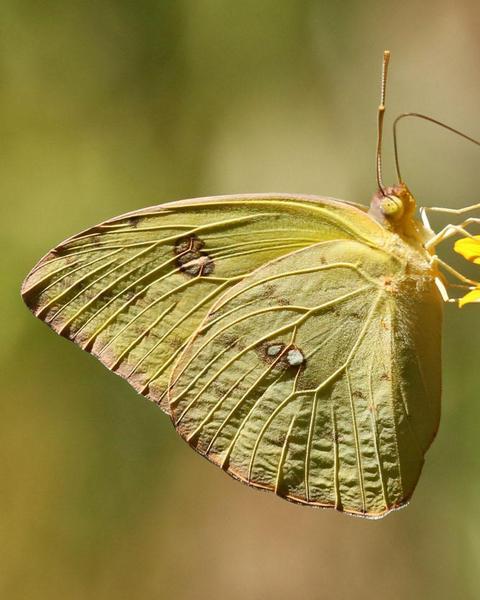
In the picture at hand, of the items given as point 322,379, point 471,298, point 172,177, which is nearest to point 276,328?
point 322,379

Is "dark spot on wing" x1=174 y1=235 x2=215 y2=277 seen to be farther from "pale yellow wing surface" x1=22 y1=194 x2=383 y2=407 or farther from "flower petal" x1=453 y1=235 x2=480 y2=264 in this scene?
"flower petal" x1=453 y1=235 x2=480 y2=264

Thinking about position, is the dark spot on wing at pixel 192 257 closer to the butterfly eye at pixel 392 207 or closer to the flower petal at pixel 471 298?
the butterfly eye at pixel 392 207

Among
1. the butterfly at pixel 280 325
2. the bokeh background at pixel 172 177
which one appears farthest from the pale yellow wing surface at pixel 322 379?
the bokeh background at pixel 172 177

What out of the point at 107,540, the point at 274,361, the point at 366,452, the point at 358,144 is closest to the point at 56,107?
the point at 358,144

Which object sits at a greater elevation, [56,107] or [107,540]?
[56,107]

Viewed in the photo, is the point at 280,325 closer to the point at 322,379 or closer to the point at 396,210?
the point at 322,379

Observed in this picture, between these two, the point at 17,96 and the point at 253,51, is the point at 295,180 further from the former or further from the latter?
the point at 17,96

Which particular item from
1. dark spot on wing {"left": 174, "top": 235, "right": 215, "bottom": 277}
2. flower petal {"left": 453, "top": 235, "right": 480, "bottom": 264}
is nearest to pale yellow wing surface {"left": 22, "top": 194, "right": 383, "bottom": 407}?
dark spot on wing {"left": 174, "top": 235, "right": 215, "bottom": 277}
